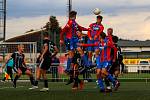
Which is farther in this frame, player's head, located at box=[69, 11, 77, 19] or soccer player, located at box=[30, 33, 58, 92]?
player's head, located at box=[69, 11, 77, 19]

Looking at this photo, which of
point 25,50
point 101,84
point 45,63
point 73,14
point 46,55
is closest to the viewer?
point 101,84

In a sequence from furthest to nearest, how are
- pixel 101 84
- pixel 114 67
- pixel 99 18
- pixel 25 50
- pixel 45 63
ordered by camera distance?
pixel 25 50
pixel 114 67
pixel 99 18
pixel 45 63
pixel 101 84

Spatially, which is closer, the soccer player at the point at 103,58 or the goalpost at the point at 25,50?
the soccer player at the point at 103,58

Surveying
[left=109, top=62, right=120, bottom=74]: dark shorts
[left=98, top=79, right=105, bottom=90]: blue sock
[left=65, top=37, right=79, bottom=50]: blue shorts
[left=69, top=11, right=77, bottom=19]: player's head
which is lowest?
[left=98, top=79, right=105, bottom=90]: blue sock

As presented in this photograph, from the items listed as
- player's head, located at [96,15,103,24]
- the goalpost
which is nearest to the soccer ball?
player's head, located at [96,15,103,24]

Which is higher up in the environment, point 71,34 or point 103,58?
point 71,34

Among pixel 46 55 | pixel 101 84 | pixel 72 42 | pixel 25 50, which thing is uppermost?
pixel 25 50

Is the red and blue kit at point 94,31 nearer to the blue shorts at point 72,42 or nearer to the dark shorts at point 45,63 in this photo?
the blue shorts at point 72,42

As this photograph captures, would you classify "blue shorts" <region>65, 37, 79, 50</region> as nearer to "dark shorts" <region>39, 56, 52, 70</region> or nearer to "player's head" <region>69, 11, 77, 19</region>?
"player's head" <region>69, 11, 77, 19</region>

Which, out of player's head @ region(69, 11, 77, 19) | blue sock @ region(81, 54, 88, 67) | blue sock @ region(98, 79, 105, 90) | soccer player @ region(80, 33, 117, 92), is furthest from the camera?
blue sock @ region(81, 54, 88, 67)

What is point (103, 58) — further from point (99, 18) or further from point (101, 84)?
point (99, 18)

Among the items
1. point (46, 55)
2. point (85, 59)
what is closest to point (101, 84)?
point (85, 59)

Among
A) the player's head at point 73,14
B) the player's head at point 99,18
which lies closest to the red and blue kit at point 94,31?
the player's head at point 99,18

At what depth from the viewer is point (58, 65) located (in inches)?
1241
